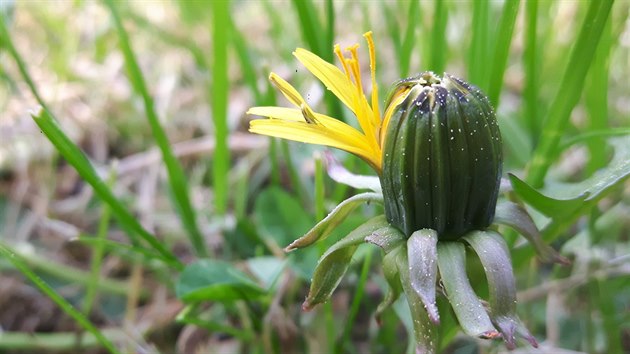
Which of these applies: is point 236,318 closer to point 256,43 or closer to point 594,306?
point 594,306

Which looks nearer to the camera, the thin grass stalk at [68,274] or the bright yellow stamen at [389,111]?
the bright yellow stamen at [389,111]

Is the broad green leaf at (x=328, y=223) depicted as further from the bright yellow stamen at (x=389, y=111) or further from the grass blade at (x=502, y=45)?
the grass blade at (x=502, y=45)

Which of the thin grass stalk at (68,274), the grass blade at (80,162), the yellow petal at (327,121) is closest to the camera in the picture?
the yellow petal at (327,121)

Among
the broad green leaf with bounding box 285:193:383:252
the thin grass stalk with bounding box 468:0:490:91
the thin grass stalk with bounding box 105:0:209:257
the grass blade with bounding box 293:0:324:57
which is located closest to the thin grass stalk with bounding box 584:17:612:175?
the thin grass stalk with bounding box 468:0:490:91

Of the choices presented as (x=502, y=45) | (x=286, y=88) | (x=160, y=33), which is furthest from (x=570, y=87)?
(x=160, y=33)

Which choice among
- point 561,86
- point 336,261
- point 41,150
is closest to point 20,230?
point 41,150

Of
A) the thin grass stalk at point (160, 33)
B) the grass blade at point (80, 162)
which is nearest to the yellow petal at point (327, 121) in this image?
the grass blade at point (80, 162)
